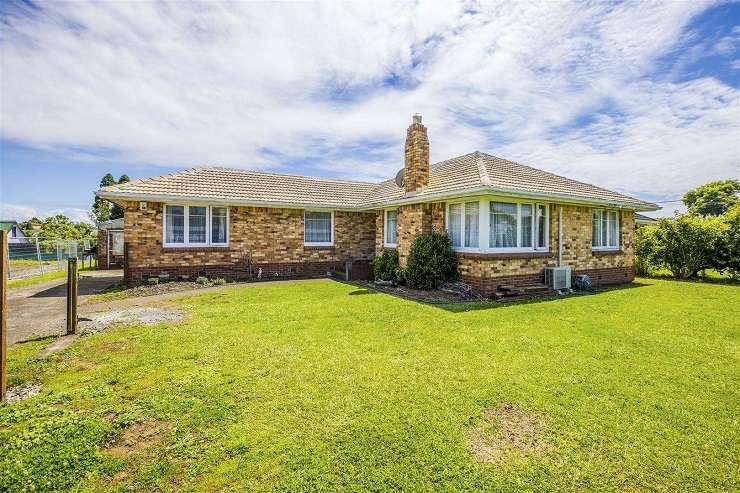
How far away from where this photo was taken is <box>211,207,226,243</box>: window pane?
46.8 ft

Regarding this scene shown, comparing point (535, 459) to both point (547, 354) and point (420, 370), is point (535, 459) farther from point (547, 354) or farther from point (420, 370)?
point (547, 354)

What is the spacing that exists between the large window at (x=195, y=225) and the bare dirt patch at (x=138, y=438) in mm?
11331

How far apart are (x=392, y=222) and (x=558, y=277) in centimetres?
682

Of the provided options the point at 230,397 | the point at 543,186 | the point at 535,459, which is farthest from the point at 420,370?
the point at 543,186

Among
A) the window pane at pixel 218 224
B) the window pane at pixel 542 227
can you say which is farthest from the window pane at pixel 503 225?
the window pane at pixel 218 224

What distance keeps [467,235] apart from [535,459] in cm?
Result: 897

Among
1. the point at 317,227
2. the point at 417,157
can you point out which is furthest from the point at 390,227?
the point at 317,227

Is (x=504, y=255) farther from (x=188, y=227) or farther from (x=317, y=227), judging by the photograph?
(x=188, y=227)

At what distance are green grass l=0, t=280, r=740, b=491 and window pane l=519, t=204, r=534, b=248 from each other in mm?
4591

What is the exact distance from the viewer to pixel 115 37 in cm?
845

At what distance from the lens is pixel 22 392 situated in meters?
4.36

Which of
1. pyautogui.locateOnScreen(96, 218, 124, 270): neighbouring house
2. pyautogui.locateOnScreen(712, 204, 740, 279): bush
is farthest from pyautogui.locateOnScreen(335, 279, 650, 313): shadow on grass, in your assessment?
pyautogui.locateOnScreen(96, 218, 124, 270): neighbouring house

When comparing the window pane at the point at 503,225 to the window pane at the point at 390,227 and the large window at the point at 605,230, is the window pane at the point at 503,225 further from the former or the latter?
the window pane at the point at 390,227

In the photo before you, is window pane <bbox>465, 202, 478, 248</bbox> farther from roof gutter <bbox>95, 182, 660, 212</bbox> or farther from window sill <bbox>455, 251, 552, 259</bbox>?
roof gutter <bbox>95, 182, 660, 212</bbox>
